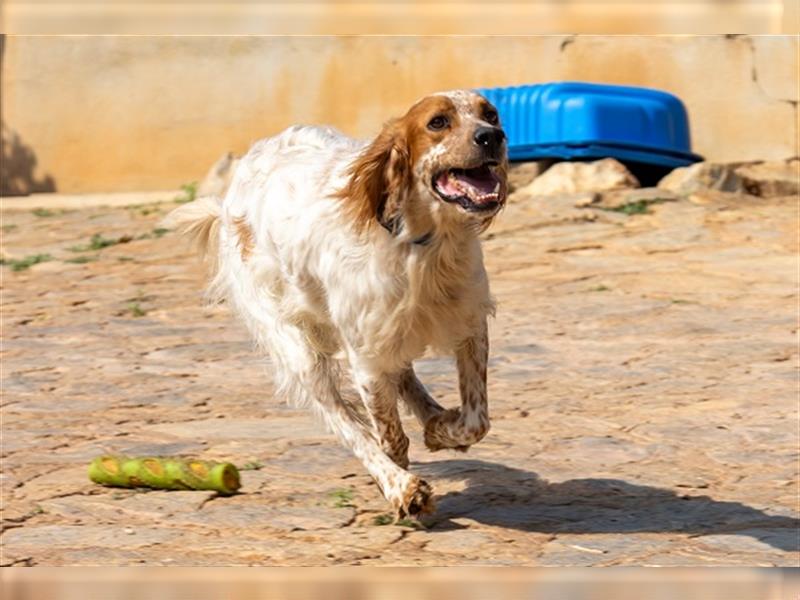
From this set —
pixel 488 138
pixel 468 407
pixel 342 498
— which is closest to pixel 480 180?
pixel 488 138

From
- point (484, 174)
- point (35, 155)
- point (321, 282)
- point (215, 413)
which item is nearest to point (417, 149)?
point (484, 174)

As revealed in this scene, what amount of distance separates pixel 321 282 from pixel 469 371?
518mm

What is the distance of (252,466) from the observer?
496cm

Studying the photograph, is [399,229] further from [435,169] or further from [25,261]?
[25,261]

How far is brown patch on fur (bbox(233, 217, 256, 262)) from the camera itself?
4.79m

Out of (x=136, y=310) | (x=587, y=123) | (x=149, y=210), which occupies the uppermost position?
(x=587, y=123)

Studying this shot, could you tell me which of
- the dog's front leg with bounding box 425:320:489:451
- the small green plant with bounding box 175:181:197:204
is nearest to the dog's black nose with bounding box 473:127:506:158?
the dog's front leg with bounding box 425:320:489:451

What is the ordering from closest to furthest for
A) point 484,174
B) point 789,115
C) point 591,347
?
point 484,174 < point 591,347 < point 789,115

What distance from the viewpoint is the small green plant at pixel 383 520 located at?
4.21 m

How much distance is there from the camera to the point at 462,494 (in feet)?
14.9

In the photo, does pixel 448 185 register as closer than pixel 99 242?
Yes

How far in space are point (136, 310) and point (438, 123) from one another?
4.33 metres

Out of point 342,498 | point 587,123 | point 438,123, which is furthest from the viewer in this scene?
point 587,123

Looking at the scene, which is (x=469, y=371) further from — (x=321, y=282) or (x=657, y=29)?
(x=657, y=29)
